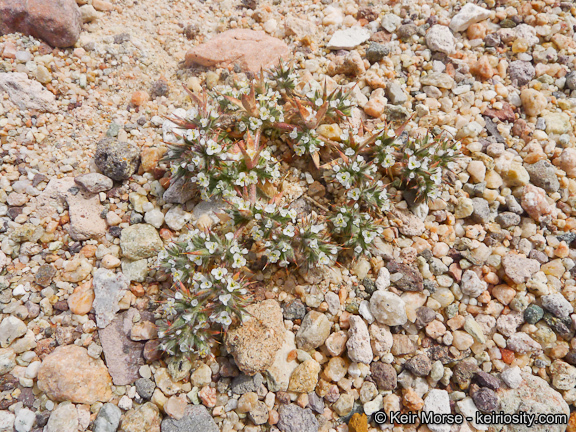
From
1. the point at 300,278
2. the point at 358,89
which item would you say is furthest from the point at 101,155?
the point at 358,89

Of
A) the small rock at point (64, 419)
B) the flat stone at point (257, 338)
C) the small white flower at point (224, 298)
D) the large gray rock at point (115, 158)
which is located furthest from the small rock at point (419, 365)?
the large gray rock at point (115, 158)

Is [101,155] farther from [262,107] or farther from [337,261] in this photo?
[337,261]

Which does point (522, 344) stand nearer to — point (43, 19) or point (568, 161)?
point (568, 161)

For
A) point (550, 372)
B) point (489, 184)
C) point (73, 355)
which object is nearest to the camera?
point (73, 355)

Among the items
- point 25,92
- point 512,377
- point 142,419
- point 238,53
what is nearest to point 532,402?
point 512,377

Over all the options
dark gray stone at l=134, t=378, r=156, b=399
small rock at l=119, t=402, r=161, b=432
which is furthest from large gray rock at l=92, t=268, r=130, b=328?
small rock at l=119, t=402, r=161, b=432

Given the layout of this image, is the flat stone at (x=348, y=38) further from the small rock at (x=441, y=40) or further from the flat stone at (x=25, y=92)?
the flat stone at (x=25, y=92)
